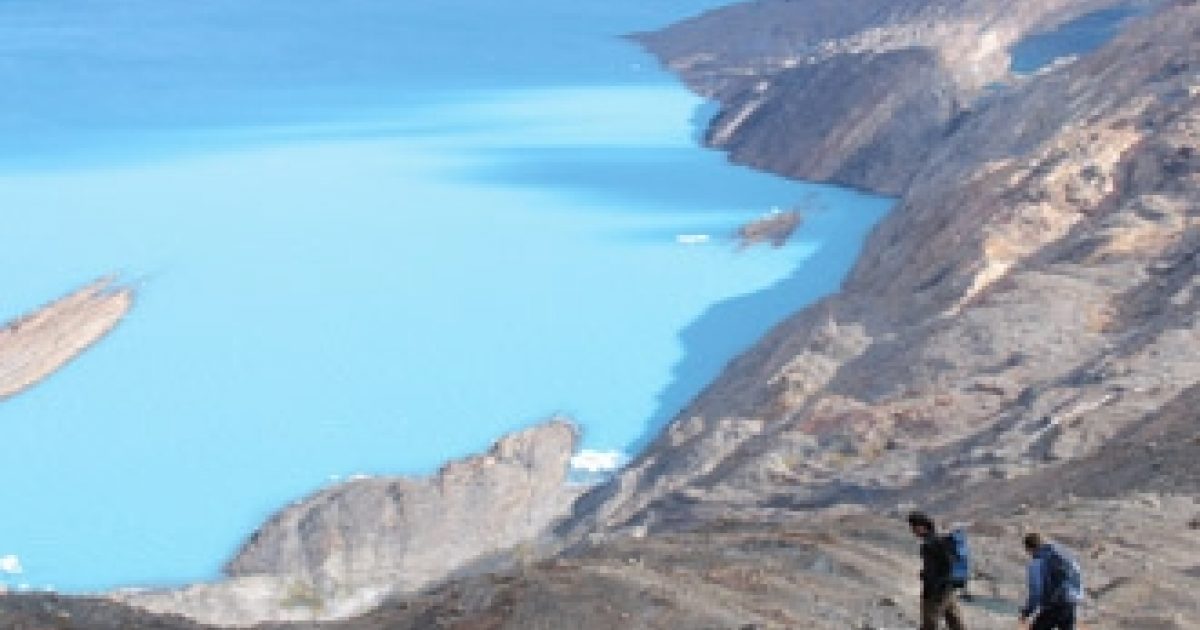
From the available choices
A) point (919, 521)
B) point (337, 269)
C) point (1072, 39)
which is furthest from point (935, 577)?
point (1072, 39)

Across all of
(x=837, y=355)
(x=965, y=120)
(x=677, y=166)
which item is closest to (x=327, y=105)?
(x=677, y=166)

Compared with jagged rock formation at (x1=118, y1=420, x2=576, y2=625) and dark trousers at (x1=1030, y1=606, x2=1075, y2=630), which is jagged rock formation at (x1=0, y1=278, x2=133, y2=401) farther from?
dark trousers at (x1=1030, y1=606, x2=1075, y2=630)

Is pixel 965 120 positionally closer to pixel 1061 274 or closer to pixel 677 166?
pixel 677 166

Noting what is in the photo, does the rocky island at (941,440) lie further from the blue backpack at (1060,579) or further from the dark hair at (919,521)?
the blue backpack at (1060,579)

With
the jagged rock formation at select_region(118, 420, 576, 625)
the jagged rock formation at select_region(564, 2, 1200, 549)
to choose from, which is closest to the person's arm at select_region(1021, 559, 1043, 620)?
the jagged rock formation at select_region(564, 2, 1200, 549)

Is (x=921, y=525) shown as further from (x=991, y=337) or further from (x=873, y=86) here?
(x=873, y=86)

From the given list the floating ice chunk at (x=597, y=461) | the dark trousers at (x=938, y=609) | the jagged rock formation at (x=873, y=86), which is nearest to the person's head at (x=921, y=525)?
the dark trousers at (x=938, y=609)
